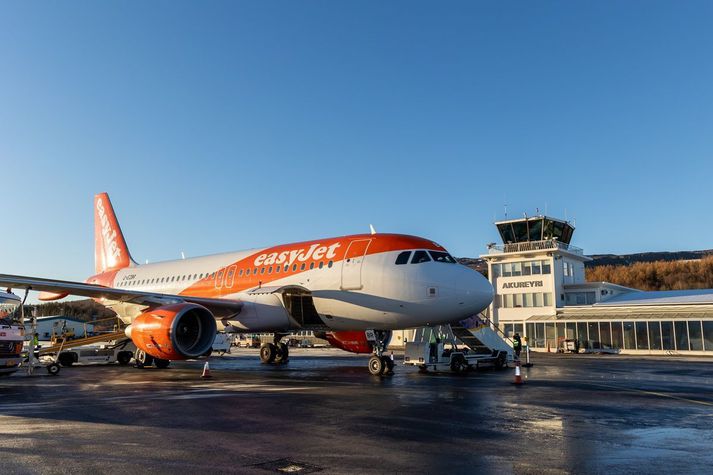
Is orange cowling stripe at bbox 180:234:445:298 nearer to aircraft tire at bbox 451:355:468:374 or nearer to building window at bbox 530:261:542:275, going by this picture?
aircraft tire at bbox 451:355:468:374

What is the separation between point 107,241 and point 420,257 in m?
22.3

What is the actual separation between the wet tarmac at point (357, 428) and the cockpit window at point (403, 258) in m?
4.25

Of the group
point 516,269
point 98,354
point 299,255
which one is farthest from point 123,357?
point 516,269

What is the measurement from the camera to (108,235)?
33.8m

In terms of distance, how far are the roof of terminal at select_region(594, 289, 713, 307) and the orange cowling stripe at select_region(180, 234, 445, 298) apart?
2909 centimetres

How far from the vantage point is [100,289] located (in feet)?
68.2

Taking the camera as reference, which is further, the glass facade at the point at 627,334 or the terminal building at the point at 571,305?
the terminal building at the point at 571,305

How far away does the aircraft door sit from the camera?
19234 mm

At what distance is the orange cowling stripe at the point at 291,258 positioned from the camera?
63.9 feet

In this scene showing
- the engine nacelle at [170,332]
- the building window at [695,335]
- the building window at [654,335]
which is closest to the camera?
the engine nacelle at [170,332]

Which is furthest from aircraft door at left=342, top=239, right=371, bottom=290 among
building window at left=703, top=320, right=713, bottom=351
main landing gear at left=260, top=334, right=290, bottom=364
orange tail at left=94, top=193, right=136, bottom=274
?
building window at left=703, top=320, right=713, bottom=351

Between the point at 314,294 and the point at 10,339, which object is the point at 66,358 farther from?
the point at 314,294

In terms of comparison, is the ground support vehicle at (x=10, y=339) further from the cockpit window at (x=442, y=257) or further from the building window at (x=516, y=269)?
the building window at (x=516, y=269)

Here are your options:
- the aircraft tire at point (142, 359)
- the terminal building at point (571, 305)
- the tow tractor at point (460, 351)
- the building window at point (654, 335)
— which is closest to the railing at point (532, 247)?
the terminal building at point (571, 305)
